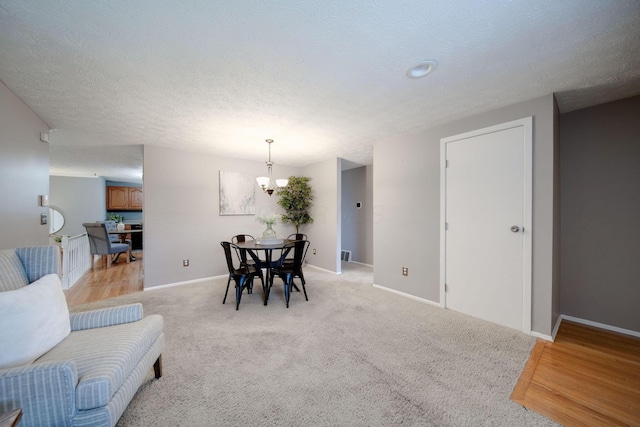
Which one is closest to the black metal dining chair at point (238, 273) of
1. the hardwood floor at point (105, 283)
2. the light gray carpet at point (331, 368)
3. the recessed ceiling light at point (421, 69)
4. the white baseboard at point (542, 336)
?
the light gray carpet at point (331, 368)

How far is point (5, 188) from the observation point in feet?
6.71

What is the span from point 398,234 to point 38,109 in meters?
4.41

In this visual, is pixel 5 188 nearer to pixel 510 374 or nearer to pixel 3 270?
pixel 3 270

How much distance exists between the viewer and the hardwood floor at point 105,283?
346 centimetres

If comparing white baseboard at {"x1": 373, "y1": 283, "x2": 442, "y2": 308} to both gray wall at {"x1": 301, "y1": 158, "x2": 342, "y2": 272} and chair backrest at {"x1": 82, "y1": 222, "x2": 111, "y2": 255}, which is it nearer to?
gray wall at {"x1": 301, "y1": 158, "x2": 342, "y2": 272}

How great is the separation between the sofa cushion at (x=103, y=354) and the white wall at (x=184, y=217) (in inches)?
102

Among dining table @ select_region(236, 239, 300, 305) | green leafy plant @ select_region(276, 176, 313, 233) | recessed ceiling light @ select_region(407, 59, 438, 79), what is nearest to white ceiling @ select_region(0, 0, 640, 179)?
recessed ceiling light @ select_region(407, 59, 438, 79)

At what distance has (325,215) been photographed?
4938 mm

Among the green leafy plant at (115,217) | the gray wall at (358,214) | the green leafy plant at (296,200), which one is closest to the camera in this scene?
the green leafy plant at (296,200)

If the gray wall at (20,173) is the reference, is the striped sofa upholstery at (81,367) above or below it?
below

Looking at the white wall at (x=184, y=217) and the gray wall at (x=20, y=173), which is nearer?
the gray wall at (x=20, y=173)

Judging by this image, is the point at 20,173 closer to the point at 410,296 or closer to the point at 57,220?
the point at 410,296

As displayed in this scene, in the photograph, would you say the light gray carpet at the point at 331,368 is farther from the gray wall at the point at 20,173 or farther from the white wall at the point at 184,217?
the gray wall at the point at 20,173

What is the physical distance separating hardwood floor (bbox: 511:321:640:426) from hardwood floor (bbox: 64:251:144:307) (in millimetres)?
4818
